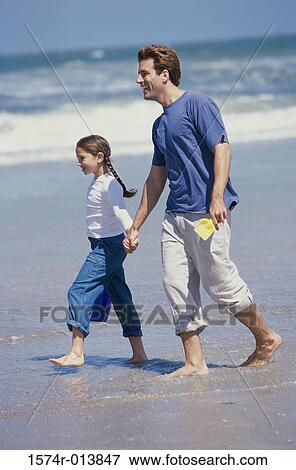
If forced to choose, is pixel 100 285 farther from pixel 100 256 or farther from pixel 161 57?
pixel 161 57

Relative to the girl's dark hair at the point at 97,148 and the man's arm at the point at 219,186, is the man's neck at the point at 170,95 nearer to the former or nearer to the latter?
the man's arm at the point at 219,186

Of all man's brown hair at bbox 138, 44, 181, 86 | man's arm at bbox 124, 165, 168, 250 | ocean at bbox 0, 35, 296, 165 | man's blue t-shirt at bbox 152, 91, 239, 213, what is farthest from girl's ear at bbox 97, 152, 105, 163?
ocean at bbox 0, 35, 296, 165

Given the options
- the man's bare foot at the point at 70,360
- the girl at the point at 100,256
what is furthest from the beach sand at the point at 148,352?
the girl at the point at 100,256

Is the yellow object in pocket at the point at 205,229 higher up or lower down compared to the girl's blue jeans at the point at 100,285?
higher up

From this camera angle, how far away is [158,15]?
42.2 m

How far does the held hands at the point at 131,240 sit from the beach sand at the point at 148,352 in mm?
602

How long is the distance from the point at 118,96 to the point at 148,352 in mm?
17282

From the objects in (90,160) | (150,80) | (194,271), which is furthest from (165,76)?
(194,271)

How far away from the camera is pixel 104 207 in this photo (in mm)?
4996

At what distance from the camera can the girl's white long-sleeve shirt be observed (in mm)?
4973

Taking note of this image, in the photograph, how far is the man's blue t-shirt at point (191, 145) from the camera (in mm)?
4469

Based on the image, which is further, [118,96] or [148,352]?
[118,96]

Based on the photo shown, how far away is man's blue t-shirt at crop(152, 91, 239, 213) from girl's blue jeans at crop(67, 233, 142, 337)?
21.6 inches

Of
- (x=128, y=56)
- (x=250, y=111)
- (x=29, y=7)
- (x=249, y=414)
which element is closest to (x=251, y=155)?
(x=250, y=111)
